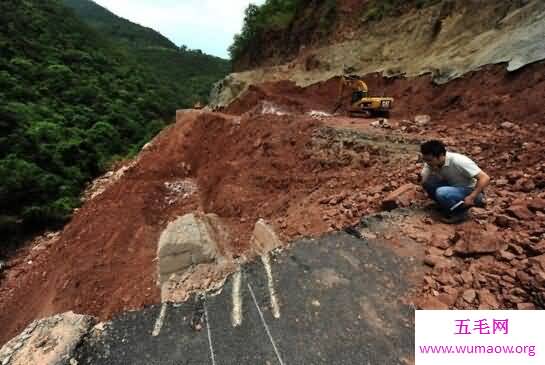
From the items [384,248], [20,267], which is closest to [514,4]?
[384,248]

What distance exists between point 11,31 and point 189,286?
2808 cm

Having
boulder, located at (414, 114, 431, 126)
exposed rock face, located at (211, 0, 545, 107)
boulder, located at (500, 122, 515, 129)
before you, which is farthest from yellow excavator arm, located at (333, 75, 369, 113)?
boulder, located at (500, 122, 515, 129)

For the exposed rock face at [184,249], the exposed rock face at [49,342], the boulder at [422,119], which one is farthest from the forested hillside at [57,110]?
the boulder at [422,119]

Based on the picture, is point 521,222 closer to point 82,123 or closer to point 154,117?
point 82,123

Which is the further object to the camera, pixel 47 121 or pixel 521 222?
pixel 47 121

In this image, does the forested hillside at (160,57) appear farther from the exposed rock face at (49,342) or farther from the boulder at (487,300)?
the boulder at (487,300)

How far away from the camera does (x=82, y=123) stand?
17.4m

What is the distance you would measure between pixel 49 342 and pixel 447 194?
351cm

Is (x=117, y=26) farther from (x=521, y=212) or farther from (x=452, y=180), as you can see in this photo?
(x=521, y=212)

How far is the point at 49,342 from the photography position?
2.09 metres

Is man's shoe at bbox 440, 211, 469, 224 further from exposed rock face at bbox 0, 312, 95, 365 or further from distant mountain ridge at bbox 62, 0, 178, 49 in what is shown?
distant mountain ridge at bbox 62, 0, 178, 49

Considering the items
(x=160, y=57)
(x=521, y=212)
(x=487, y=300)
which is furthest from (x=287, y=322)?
(x=160, y=57)

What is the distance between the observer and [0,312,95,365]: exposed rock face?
1.98 m

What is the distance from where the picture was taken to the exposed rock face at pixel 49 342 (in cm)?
198
